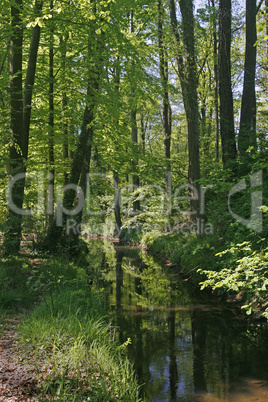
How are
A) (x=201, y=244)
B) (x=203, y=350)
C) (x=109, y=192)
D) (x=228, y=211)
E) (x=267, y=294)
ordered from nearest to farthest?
1. (x=203, y=350)
2. (x=267, y=294)
3. (x=228, y=211)
4. (x=201, y=244)
5. (x=109, y=192)

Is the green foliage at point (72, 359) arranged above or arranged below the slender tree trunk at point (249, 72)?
below

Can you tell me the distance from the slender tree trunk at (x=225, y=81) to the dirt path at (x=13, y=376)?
8.96m

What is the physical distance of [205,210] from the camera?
1166cm

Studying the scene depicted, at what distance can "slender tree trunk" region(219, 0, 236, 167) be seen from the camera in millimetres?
A: 11227

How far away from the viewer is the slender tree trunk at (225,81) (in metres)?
11.2

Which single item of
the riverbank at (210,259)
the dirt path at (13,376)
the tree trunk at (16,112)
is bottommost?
the dirt path at (13,376)

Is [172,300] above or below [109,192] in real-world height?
below

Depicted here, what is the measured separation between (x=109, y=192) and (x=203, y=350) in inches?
781

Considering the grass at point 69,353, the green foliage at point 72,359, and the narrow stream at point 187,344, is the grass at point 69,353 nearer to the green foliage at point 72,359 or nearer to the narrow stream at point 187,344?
the green foliage at point 72,359

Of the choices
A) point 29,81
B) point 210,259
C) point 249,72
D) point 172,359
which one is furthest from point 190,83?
point 172,359

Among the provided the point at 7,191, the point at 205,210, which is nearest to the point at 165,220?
the point at 205,210

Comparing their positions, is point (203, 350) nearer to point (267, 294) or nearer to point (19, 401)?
point (267, 294)

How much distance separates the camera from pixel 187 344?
5.71 metres

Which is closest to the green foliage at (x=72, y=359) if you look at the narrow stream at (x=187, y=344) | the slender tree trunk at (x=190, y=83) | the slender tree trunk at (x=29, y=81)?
the narrow stream at (x=187, y=344)
